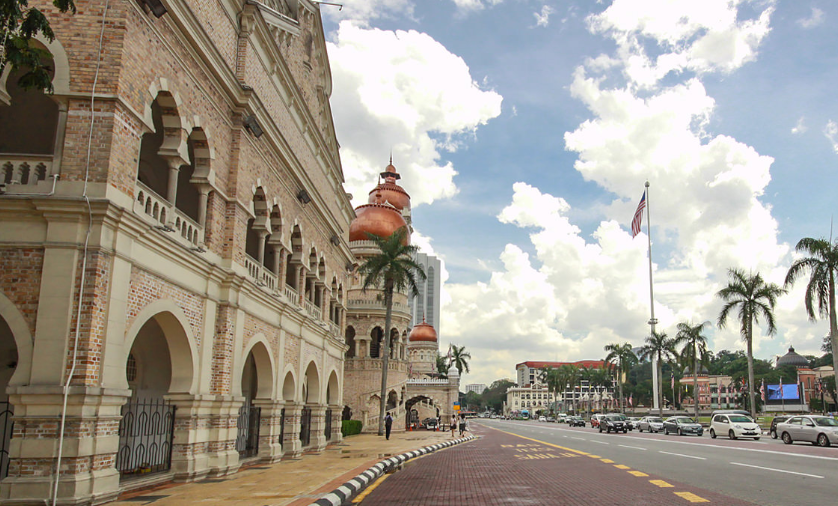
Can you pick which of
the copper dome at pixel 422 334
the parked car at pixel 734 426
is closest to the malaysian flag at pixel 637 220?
the parked car at pixel 734 426

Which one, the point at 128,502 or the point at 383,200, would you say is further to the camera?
the point at 383,200

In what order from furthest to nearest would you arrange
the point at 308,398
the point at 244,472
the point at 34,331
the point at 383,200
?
1. the point at 383,200
2. the point at 308,398
3. the point at 244,472
4. the point at 34,331

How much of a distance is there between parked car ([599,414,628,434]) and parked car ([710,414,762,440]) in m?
10.0

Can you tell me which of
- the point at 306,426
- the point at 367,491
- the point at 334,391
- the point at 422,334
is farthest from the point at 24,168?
the point at 422,334

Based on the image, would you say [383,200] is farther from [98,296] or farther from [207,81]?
[98,296]

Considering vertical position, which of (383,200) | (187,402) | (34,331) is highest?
(383,200)

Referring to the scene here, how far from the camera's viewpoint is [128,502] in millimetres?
10422

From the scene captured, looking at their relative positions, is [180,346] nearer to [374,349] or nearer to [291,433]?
[291,433]

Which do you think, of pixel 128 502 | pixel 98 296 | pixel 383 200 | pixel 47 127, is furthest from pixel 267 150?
pixel 383 200

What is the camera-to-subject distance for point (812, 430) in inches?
997

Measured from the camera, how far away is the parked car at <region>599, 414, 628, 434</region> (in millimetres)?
43281

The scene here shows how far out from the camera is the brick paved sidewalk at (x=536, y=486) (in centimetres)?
1047

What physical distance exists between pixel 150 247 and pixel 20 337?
2708 mm

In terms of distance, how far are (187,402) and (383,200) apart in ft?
148
